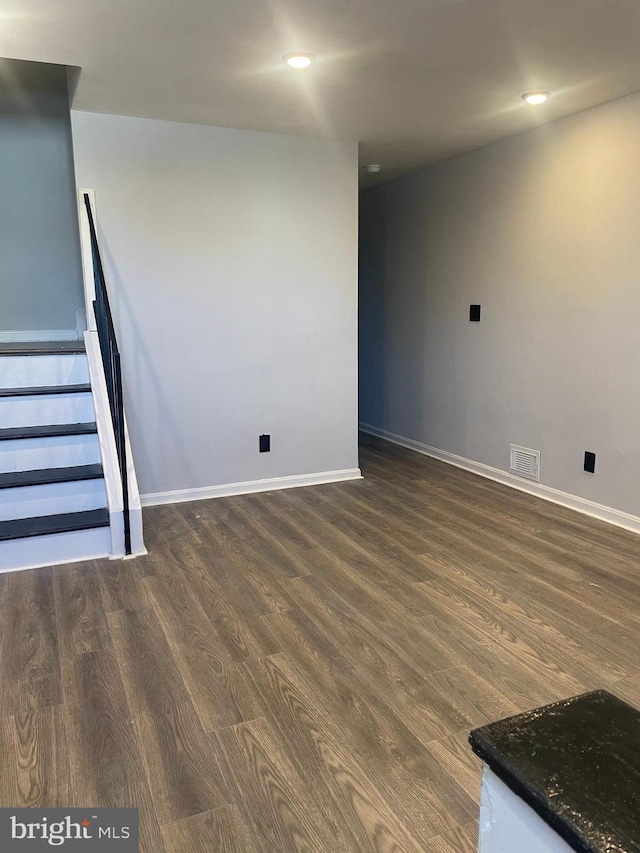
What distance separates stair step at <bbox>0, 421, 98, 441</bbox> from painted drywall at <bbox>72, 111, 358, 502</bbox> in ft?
1.44

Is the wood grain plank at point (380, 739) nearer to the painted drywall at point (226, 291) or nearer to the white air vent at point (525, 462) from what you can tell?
the painted drywall at point (226, 291)

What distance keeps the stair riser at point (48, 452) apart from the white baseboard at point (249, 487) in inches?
24.7

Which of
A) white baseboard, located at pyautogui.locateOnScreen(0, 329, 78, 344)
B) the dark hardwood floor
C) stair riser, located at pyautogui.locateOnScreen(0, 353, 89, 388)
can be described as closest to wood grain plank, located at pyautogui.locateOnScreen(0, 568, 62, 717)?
the dark hardwood floor

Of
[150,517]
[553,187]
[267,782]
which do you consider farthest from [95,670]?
[553,187]

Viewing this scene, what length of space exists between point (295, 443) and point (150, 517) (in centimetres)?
114

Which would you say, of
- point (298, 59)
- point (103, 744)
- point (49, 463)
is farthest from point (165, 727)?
point (298, 59)

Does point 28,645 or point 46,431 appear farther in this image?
point 46,431

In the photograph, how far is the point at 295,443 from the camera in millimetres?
4379

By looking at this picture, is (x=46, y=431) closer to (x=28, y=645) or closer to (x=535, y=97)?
(x=28, y=645)

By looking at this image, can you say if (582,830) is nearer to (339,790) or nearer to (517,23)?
(339,790)

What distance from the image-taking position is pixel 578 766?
59 centimetres

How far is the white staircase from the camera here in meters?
3.04

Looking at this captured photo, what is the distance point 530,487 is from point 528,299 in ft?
4.07

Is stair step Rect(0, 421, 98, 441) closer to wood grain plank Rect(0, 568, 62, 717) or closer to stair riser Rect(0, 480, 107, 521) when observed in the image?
stair riser Rect(0, 480, 107, 521)
